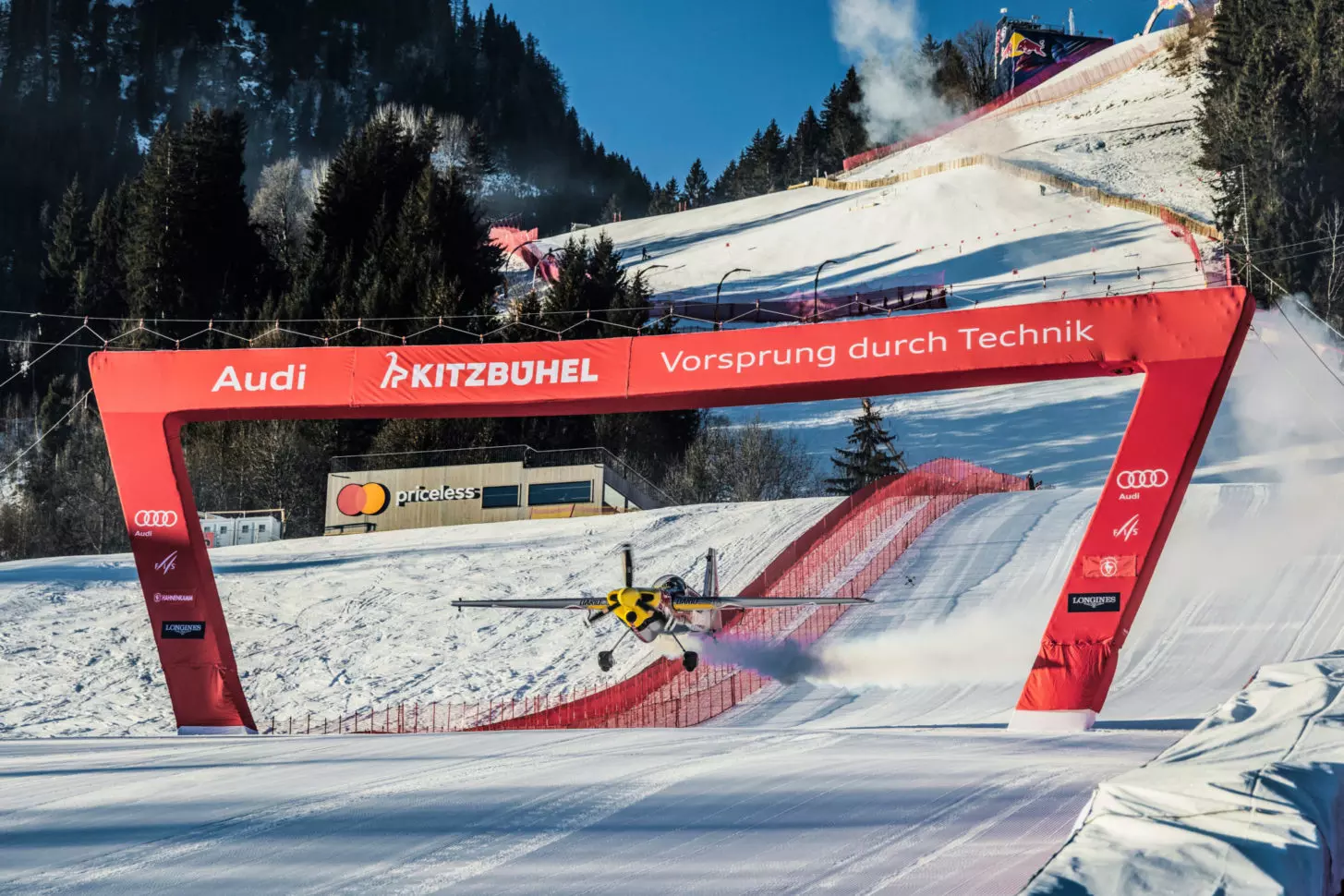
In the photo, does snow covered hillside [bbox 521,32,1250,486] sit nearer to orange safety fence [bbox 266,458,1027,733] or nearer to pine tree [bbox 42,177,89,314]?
orange safety fence [bbox 266,458,1027,733]

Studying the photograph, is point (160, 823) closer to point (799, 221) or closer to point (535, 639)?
point (535, 639)

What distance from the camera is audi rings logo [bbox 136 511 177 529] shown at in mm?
16969

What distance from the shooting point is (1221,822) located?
5227mm

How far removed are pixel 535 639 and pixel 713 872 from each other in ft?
56.5

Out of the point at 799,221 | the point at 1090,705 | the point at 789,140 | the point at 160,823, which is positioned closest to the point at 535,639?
the point at 1090,705

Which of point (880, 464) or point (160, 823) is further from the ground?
point (880, 464)

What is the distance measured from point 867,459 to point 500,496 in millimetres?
15603

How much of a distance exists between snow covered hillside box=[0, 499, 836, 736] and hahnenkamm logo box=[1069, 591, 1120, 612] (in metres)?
9.30

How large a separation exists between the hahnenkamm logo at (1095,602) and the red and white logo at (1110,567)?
22 cm

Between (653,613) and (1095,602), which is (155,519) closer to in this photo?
(653,613)

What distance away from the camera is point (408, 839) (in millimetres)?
7746

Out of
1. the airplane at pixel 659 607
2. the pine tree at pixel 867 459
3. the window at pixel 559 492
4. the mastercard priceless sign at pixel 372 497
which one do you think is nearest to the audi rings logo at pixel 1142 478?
the airplane at pixel 659 607

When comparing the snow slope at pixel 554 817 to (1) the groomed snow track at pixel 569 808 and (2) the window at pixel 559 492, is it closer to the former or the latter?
(1) the groomed snow track at pixel 569 808

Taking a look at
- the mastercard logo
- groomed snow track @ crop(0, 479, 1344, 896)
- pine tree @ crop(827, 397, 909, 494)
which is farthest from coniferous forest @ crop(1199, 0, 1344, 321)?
groomed snow track @ crop(0, 479, 1344, 896)
